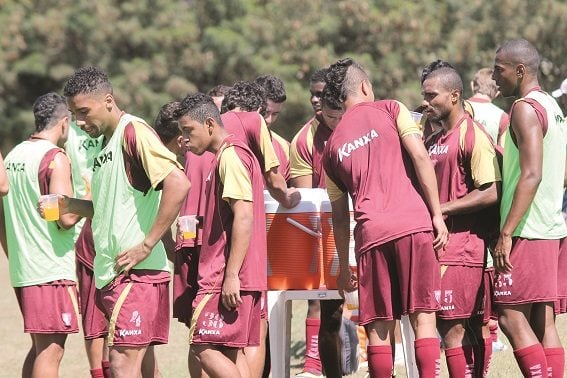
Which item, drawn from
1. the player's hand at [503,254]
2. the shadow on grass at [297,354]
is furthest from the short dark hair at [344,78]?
the shadow on grass at [297,354]

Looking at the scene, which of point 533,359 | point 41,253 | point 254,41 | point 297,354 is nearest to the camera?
point 533,359

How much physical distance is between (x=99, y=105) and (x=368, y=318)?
2.04m

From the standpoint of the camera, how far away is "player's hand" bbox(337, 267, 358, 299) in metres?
7.42

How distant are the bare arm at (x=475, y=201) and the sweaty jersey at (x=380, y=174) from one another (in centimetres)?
46

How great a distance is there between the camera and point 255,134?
821 cm

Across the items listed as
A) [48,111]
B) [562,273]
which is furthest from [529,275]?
[48,111]

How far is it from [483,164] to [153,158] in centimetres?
216

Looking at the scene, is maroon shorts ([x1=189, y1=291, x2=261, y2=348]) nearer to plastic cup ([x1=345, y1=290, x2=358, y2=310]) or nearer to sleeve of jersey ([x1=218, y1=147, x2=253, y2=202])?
sleeve of jersey ([x1=218, y1=147, x2=253, y2=202])

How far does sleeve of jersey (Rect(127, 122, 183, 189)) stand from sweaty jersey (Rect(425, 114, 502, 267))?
1.87 metres

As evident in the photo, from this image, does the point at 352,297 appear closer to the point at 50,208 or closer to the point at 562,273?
the point at 562,273

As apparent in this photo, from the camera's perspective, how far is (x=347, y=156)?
23.1 ft

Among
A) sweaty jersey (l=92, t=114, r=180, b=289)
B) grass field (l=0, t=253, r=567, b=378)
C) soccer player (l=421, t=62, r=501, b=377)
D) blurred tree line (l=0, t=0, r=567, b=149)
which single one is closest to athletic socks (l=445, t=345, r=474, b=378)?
soccer player (l=421, t=62, r=501, b=377)

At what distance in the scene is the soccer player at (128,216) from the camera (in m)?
6.66

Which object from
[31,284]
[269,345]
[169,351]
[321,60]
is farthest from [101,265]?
[321,60]
